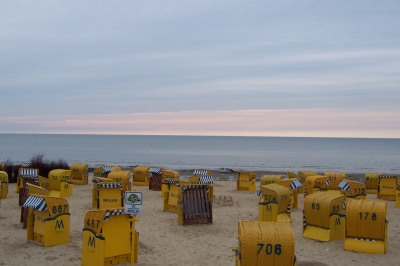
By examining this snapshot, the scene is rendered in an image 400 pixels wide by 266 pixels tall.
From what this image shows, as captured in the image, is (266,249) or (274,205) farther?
(274,205)

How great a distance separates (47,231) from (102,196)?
531 centimetres

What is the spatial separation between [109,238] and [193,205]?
18.3 ft

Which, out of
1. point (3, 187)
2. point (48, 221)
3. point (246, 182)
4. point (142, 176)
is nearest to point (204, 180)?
point (246, 182)

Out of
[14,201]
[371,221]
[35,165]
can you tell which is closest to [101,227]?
[371,221]

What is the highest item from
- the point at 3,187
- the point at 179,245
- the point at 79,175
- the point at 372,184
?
the point at 372,184

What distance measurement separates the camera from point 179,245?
40.2ft

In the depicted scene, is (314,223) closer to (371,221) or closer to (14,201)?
(371,221)

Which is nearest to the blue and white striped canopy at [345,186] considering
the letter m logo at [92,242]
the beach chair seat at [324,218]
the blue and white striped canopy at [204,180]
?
the beach chair seat at [324,218]

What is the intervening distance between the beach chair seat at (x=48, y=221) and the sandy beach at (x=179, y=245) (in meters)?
0.24

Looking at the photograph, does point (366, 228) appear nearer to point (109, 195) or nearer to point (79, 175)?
point (109, 195)

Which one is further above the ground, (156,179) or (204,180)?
(204,180)

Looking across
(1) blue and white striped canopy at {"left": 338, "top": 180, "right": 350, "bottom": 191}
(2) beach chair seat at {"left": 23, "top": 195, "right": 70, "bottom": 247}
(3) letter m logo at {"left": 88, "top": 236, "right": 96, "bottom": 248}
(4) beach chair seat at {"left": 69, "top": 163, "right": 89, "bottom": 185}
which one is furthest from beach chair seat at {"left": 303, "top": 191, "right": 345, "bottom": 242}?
(4) beach chair seat at {"left": 69, "top": 163, "right": 89, "bottom": 185}

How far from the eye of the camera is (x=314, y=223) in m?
13.2

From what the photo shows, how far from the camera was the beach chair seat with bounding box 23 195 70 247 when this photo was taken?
37.2 ft
